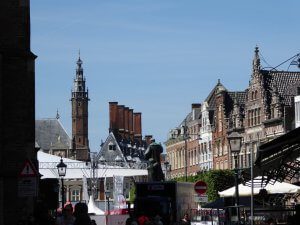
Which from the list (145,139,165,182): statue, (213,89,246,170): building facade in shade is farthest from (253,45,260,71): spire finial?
(145,139,165,182): statue

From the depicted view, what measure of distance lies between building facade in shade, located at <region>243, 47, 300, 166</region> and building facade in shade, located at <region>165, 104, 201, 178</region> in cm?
1898

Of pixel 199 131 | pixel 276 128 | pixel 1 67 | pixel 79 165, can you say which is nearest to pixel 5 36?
pixel 1 67

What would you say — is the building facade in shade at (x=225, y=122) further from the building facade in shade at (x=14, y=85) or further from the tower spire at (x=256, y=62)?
the building facade in shade at (x=14, y=85)

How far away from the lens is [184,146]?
142250 millimetres

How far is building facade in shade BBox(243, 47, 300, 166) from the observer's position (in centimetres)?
10144

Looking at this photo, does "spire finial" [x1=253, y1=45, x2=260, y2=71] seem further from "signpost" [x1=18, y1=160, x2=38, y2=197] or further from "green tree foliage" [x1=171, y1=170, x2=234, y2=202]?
"signpost" [x1=18, y1=160, x2=38, y2=197]

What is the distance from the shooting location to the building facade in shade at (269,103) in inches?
3994

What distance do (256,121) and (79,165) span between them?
19419 millimetres

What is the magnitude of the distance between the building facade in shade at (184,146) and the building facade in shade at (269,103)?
62.3 ft

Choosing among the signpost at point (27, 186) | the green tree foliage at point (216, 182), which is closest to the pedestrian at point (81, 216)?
the signpost at point (27, 186)

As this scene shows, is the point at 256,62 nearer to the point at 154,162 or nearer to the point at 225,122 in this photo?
the point at 225,122

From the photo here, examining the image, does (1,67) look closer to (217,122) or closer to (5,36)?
(5,36)

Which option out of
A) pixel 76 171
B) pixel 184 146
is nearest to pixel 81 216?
pixel 76 171

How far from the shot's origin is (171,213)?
43.8m
